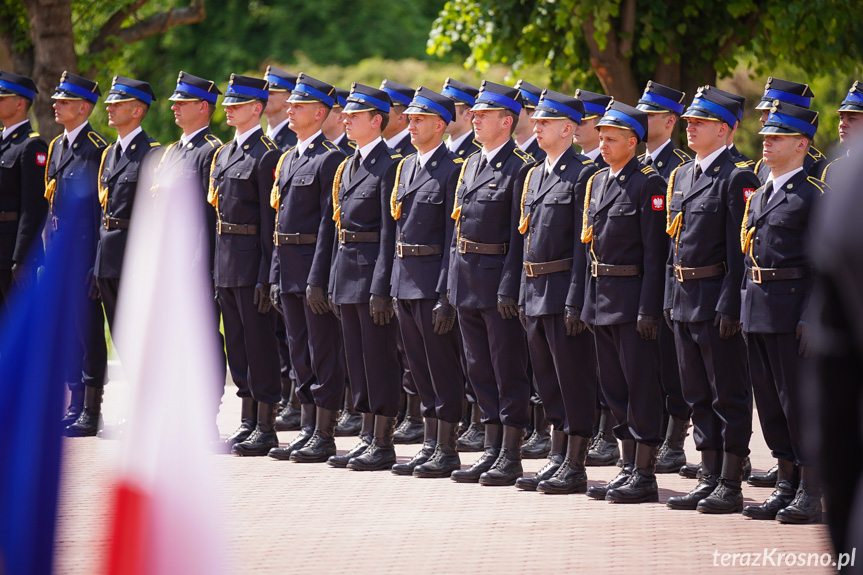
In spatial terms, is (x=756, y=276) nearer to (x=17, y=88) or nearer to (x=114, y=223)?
(x=114, y=223)

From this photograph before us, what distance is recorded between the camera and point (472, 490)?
745cm

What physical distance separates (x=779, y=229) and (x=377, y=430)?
9.66 ft

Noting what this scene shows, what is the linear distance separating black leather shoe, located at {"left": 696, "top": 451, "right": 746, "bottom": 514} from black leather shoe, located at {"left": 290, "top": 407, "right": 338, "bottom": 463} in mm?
2677

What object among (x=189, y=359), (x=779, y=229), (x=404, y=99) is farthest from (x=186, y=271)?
(x=404, y=99)

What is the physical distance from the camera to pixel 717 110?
6977mm

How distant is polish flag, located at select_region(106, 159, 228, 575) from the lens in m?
2.25

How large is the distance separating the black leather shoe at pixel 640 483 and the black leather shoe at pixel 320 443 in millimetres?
2146

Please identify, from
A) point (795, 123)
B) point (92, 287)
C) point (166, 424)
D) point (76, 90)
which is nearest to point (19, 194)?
point (76, 90)

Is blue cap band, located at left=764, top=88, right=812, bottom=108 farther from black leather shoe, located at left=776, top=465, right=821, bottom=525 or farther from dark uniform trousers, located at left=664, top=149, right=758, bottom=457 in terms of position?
black leather shoe, located at left=776, top=465, right=821, bottom=525

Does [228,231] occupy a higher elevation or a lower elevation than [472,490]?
higher

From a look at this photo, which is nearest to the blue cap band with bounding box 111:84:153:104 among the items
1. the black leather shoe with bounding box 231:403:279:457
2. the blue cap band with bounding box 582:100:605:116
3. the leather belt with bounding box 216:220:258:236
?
the leather belt with bounding box 216:220:258:236

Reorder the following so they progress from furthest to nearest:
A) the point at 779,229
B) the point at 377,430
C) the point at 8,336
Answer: the point at 377,430 < the point at 779,229 < the point at 8,336

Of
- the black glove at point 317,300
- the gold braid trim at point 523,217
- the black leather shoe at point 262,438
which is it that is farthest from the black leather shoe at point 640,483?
the black leather shoe at point 262,438

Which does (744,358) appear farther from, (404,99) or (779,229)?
(404,99)
